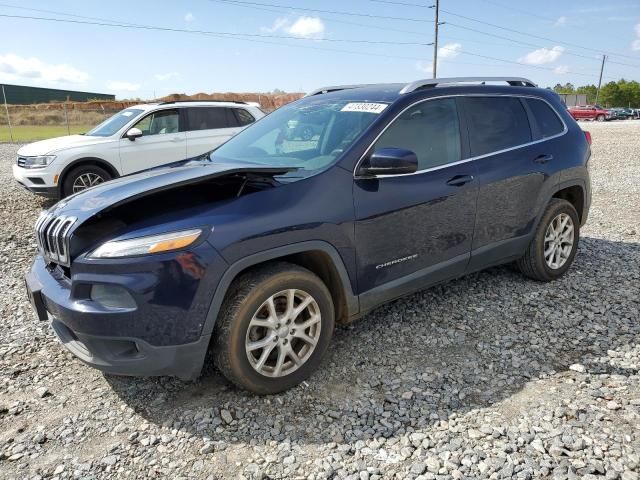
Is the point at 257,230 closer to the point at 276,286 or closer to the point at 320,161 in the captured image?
the point at 276,286

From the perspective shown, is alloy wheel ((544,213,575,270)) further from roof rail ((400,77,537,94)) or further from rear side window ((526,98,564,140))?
roof rail ((400,77,537,94))

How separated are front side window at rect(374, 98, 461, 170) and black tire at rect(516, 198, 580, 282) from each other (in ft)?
4.23

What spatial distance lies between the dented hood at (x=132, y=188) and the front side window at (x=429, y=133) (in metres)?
0.80

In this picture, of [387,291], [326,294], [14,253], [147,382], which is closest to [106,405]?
[147,382]

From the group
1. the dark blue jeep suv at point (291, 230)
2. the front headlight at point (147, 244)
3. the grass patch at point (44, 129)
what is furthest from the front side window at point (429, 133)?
the grass patch at point (44, 129)

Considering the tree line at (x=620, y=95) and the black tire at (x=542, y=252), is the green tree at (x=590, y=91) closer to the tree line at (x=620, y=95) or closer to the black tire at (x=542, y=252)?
the tree line at (x=620, y=95)

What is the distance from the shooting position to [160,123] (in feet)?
28.9

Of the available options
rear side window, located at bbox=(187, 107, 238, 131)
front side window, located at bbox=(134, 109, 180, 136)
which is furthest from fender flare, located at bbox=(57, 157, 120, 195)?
rear side window, located at bbox=(187, 107, 238, 131)

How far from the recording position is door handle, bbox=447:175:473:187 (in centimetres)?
360

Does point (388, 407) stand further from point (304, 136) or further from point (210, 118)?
point (210, 118)

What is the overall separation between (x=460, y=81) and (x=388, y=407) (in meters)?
2.54

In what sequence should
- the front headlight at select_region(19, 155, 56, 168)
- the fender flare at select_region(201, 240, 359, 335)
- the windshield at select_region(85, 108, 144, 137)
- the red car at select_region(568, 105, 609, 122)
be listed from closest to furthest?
the fender flare at select_region(201, 240, 359, 335) < the front headlight at select_region(19, 155, 56, 168) < the windshield at select_region(85, 108, 144, 137) < the red car at select_region(568, 105, 609, 122)

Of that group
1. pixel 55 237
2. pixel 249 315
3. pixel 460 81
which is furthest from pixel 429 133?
pixel 55 237

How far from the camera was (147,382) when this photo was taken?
3.17 metres
